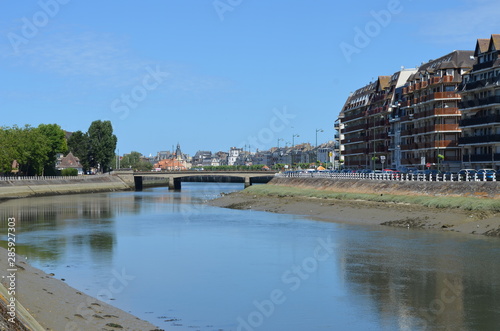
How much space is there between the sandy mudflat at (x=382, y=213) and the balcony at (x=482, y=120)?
22168mm

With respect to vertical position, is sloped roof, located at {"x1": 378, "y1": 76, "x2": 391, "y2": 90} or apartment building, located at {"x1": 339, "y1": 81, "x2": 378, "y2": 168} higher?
sloped roof, located at {"x1": 378, "y1": 76, "x2": 391, "y2": 90}

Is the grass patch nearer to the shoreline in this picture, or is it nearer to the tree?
the shoreline

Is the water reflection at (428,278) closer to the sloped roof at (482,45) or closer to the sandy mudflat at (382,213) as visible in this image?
the sandy mudflat at (382,213)

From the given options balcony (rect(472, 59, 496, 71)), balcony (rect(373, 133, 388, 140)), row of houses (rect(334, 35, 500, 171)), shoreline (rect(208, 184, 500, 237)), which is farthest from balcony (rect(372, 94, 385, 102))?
balcony (rect(472, 59, 496, 71))

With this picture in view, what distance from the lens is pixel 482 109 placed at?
8912 cm

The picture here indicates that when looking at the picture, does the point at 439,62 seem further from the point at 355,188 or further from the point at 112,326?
the point at 112,326

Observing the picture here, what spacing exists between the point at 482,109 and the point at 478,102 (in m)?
1.61

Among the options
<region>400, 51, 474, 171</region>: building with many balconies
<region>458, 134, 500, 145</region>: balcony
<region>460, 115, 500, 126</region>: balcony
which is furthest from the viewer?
<region>400, 51, 474, 171</region>: building with many balconies

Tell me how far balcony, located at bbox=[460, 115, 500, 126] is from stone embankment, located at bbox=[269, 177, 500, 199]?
16.9 m

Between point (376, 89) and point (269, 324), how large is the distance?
129m

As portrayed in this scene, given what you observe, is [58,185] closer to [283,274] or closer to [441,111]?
[441,111]

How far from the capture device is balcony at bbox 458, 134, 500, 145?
3332 inches

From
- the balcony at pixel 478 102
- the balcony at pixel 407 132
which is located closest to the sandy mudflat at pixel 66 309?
the balcony at pixel 478 102

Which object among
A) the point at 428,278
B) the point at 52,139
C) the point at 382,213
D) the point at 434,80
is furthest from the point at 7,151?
the point at 428,278
